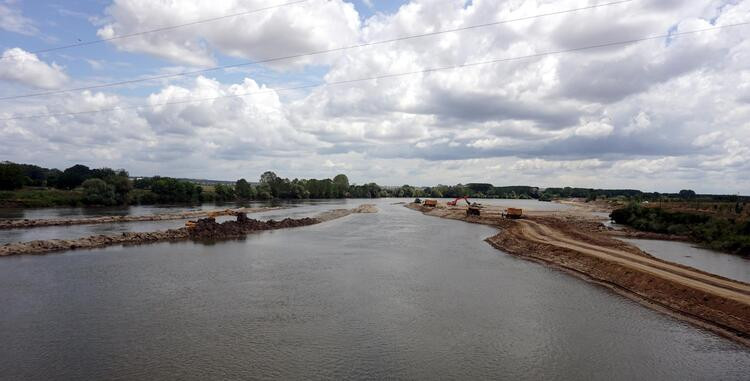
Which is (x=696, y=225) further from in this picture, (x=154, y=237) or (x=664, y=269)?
(x=154, y=237)

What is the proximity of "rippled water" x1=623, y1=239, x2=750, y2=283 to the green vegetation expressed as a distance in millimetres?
1457

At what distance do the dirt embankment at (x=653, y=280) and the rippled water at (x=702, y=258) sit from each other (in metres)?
3.18

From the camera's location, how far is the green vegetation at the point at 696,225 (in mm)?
35844

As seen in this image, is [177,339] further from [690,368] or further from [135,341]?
[690,368]

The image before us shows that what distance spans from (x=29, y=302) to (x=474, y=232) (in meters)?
41.2

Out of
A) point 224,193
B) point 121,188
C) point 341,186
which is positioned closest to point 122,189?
point 121,188

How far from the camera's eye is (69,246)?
32.2 metres

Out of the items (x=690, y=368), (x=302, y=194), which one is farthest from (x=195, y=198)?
(x=690, y=368)

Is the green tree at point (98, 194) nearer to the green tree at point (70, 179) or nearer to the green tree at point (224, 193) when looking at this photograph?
the green tree at point (70, 179)

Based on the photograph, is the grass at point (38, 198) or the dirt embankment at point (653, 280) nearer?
the dirt embankment at point (653, 280)

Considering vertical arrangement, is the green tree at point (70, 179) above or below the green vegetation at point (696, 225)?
above

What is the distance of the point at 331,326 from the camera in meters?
15.4

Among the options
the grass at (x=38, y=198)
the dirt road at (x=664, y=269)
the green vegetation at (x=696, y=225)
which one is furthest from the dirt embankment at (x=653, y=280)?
the grass at (x=38, y=198)

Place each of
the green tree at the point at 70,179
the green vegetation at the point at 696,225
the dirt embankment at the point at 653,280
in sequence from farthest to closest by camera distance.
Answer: the green tree at the point at 70,179, the green vegetation at the point at 696,225, the dirt embankment at the point at 653,280
